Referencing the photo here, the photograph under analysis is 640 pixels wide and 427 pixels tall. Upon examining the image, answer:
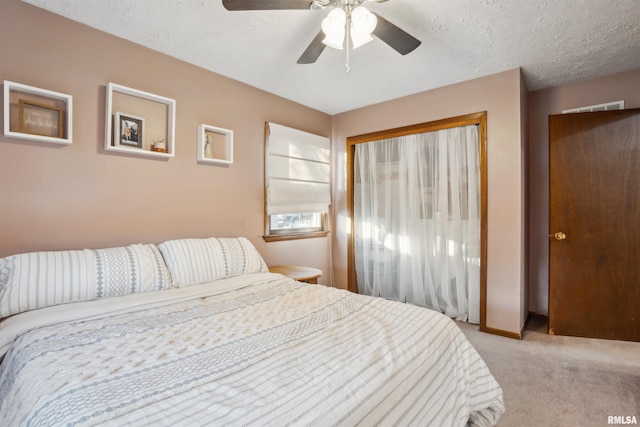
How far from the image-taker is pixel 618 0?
187 cm

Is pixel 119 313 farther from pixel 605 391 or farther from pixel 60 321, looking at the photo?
pixel 605 391

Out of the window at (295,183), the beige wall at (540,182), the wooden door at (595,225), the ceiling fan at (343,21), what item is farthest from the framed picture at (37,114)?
the beige wall at (540,182)

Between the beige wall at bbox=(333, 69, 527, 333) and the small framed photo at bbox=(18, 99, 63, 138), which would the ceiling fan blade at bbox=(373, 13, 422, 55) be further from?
the small framed photo at bbox=(18, 99, 63, 138)

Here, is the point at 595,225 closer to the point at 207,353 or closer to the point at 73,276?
the point at 207,353

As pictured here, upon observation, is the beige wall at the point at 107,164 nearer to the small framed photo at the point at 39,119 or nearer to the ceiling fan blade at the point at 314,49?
the small framed photo at the point at 39,119

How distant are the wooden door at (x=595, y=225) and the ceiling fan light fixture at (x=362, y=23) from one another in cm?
231

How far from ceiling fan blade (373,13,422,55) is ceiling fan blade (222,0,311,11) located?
17.1 inches

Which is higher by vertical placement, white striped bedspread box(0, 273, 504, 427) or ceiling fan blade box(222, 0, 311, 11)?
ceiling fan blade box(222, 0, 311, 11)

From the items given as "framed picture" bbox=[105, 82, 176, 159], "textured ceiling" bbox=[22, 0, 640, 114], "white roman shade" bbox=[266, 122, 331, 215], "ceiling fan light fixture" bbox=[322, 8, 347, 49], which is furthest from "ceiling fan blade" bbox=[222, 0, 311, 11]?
"white roman shade" bbox=[266, 122, 331, 215]

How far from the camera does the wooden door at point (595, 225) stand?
2695 mm

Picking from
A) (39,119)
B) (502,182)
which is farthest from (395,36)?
(39,119)

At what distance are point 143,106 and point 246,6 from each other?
4.32ft

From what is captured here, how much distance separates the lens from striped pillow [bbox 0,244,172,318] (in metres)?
1.57

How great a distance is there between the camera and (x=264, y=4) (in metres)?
1.56
